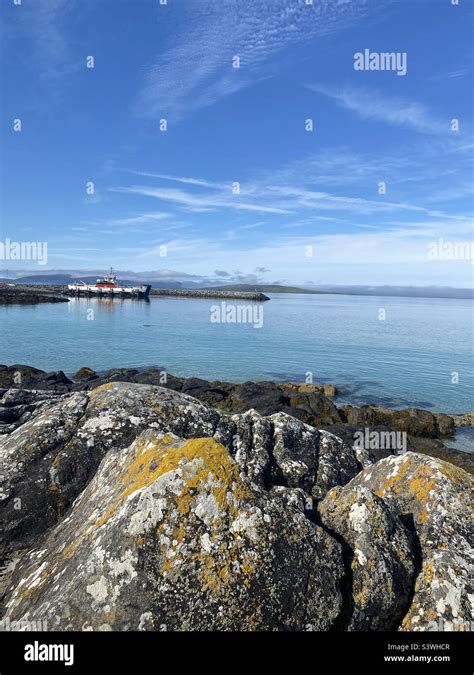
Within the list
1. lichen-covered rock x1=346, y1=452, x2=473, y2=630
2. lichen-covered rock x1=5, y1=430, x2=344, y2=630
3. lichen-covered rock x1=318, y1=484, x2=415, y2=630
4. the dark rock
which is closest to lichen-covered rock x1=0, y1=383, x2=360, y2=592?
lichen-covered rock x1=346, y1=452, x2=473, y2=630

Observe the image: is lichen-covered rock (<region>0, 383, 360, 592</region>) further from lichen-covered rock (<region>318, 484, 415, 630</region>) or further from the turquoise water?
the turquoise water

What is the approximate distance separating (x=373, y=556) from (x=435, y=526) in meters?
1.44

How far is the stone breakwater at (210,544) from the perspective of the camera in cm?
444

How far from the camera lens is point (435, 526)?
19.7 ft

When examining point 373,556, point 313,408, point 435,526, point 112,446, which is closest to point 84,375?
point 313,408

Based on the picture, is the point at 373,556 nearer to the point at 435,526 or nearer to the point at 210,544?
the point at 435,526

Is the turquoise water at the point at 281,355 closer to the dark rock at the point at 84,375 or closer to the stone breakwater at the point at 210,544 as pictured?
the dark rock at the point at 84,375

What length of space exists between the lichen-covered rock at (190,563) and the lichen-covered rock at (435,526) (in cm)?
120

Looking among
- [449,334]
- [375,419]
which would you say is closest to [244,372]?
[375,419]

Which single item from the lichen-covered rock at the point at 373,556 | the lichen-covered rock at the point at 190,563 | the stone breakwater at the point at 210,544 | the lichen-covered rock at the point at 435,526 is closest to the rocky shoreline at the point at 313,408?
the lichen-covered rock at the point at 435,526

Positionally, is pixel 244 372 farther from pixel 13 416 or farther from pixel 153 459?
pixel 153 459

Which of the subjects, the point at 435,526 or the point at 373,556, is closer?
the point at 373,556

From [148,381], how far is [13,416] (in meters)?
21.8
